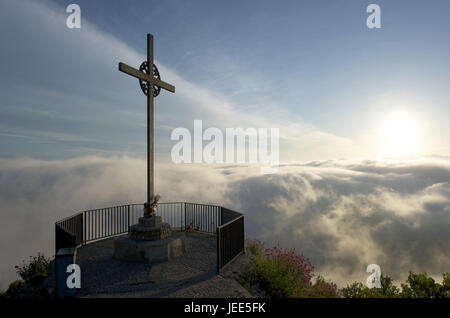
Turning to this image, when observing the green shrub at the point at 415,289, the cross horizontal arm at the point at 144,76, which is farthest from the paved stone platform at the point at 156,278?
the cross horizontal arm at the point at 144,76

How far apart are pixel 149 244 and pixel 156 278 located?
1.57 m

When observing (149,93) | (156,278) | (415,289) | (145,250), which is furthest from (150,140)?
(415,289)

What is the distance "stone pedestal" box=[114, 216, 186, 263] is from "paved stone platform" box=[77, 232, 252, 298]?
0.25 m

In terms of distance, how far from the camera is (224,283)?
23.5 ft

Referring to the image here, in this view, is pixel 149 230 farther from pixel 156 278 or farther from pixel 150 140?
pixel 150 140

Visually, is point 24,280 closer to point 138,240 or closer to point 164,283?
point 138,240

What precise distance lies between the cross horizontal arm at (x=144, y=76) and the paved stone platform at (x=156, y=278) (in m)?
6.84

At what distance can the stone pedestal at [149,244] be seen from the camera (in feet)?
28.9

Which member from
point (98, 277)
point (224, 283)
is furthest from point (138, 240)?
point (224, 283)

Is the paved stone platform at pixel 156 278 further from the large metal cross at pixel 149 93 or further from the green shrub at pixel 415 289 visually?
the green shrub at pixel 415 289

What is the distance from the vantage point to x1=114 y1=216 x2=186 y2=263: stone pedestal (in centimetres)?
882

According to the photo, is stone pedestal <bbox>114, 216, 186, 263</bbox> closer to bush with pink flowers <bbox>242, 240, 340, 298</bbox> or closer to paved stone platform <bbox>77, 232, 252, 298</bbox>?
paved stone platform <bbox>77, 232, 252, 298</bbox>

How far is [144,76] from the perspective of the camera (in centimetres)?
956

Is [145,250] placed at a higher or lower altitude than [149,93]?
lower
